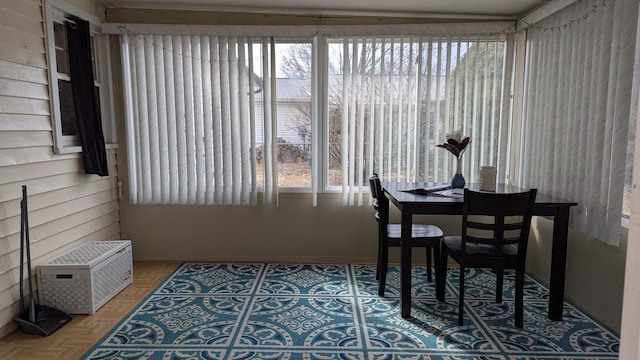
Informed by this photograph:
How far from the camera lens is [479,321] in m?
2.68

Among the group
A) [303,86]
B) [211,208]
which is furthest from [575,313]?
[211,208]

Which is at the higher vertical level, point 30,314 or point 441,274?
point 441,274

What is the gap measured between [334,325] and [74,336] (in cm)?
162

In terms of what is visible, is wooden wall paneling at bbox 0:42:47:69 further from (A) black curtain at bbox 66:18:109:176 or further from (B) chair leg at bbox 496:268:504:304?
(B) chair leg at bbox 496:268:504:304

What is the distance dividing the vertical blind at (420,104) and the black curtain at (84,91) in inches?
80.2

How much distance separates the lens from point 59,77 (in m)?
3.06

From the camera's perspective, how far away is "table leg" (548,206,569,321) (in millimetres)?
2611

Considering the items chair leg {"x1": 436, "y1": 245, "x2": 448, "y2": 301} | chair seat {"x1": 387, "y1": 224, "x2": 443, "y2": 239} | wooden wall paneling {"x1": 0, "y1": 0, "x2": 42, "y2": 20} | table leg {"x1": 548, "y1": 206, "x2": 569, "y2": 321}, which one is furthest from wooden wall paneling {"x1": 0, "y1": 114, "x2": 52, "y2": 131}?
table leg {"x1": 548, "y1": 206, "x2": 569, "y2": 321}

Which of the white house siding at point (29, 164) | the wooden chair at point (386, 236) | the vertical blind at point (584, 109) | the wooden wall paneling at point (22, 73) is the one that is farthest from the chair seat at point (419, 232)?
the wooden wall paneling at point (22, 73)

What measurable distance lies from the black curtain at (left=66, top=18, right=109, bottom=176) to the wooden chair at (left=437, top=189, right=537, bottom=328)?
9.42 ft

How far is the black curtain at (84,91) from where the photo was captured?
316 cm

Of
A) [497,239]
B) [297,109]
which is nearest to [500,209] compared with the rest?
[497,239]

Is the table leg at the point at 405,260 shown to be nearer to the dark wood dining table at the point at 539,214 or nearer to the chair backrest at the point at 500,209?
the dark wood dining table at the point at 539,214

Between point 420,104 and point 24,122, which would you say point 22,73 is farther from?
point 420,104
